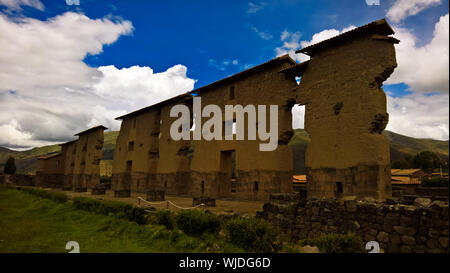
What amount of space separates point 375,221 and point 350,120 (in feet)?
24.1

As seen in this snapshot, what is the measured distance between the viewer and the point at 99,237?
9.66 meters

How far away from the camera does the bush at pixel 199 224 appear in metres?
8.60

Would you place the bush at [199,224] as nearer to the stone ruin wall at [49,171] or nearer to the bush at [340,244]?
the bush at [340,244]

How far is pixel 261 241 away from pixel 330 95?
10.9 m

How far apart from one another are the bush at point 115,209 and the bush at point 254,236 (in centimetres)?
553

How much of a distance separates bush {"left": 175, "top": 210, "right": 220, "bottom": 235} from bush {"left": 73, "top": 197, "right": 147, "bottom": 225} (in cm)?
326

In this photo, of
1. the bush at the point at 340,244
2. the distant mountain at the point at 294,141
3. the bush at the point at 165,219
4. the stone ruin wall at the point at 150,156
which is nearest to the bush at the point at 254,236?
the bush at the point at 340,244

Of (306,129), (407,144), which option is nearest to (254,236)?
(306,129)

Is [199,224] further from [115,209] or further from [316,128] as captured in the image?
[316,128]

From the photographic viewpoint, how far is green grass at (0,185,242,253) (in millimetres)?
7891

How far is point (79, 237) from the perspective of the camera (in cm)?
961

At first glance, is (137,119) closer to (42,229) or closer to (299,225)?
(42,229)
